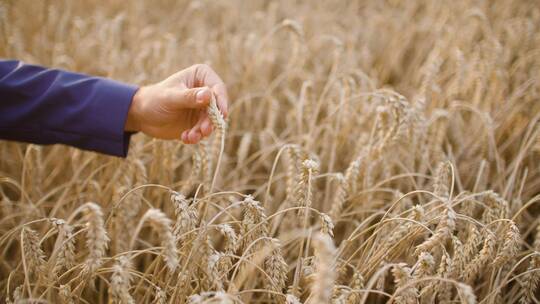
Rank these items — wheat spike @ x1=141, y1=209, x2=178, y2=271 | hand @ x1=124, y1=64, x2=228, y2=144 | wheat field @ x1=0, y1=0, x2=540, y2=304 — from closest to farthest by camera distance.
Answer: wheat spike @ x1=141, y1=209, x2=178, y2=271, wheat field @ x1=0, y1=0, x2=540, y2=304, hand @ x1=124, y1=64, x2=228, y2=144

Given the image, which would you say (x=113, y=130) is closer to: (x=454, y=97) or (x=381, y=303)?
(x=381, y=303)

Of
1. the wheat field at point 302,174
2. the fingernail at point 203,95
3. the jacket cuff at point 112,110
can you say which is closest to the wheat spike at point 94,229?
the wheat field at point 302,174

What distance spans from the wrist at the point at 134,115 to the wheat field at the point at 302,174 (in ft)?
0.30

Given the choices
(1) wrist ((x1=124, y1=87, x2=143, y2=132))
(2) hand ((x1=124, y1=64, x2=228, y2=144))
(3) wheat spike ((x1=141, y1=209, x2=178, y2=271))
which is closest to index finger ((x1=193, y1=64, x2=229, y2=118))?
(2) hand ((x1=124, y1=64, x2=228, y2=144))

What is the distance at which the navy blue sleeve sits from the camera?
882 millimetres

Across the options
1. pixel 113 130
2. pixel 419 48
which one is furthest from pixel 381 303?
pixel 419 48

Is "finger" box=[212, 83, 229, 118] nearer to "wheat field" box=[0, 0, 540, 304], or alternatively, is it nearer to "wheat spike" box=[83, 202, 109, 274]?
"wheat field" box=[0, 0, 540, 304]

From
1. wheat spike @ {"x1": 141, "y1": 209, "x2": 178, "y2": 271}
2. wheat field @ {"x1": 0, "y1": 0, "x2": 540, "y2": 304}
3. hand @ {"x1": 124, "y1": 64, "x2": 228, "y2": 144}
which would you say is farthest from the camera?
hand @ {"x1": 124, "y1": 64, "x2": 228, "y2": 144}

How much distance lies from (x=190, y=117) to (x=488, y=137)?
2.80 feet

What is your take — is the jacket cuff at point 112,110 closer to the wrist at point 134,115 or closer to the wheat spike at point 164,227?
the wrist at point 134,115

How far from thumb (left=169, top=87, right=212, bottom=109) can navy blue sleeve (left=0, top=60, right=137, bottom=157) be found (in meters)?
0.14

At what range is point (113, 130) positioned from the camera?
88cm

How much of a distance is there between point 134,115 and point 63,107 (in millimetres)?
152

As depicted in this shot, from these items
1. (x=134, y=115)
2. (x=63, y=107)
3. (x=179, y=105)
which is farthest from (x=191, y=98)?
(x=63, y=107)
